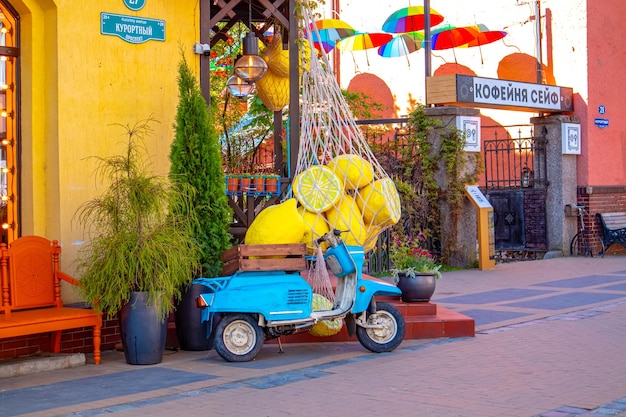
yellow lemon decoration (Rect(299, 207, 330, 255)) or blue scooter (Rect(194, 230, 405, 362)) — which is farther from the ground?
yellow lemon decoration (Rect(299, 207, 330, 255))

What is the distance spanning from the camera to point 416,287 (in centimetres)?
939

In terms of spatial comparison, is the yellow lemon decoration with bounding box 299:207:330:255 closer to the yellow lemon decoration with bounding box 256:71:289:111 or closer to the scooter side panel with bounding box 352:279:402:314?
the scooter side panel with bounding box 352:279:402:314

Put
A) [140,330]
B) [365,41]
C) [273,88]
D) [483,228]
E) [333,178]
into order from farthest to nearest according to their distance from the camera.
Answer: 1. [365,41]
2. [483,228]
3. [273,88]
4. [333,178]
5. [140,330]

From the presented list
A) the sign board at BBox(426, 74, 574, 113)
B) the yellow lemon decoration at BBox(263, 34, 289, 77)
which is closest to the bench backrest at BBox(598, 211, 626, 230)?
the sign board at BBox(426, 74, 574, 113)

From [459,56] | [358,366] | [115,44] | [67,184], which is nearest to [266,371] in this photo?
[358,366]

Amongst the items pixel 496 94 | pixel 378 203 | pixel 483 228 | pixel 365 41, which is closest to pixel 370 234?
pixel 378 203

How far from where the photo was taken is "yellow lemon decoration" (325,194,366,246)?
9242 mm

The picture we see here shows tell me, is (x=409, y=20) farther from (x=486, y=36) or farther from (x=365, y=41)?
(x=365, y=41)

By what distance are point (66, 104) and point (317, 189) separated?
8.31 ft

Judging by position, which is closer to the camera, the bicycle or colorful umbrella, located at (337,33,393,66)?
the bicycle

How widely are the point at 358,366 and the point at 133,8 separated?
4.00 meters

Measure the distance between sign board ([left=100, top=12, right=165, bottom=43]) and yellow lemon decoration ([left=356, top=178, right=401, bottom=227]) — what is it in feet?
8.31

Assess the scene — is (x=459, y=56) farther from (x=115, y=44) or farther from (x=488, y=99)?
(x=115, y=44)

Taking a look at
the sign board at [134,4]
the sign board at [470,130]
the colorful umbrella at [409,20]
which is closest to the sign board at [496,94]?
the sign board at [470,130]
